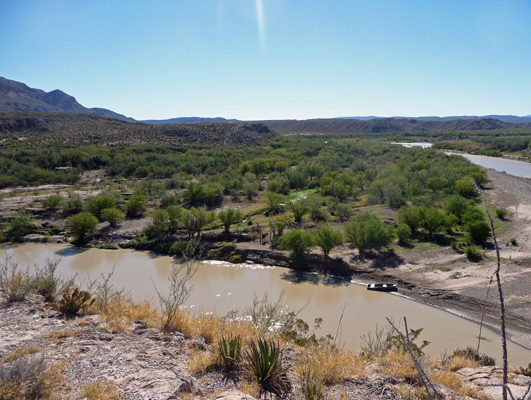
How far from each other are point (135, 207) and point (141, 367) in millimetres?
24144

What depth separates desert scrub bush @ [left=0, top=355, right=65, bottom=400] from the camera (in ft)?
12.7

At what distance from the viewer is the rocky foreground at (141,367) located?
443cm

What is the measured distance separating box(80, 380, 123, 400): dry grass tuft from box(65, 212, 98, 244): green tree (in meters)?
20.7

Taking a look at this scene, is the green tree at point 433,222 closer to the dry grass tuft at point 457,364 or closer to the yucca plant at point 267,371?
the dry grass tuft at point 457,364

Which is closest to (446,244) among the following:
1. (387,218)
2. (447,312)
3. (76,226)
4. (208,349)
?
(387,218)

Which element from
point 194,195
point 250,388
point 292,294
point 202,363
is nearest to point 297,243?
point 292,294

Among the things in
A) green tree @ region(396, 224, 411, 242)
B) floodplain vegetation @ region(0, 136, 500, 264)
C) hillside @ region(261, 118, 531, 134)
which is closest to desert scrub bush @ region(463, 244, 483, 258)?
floodplain vegetation @ region(0, 136, 500, 264)

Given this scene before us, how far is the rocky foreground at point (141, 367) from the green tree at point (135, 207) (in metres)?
21.0

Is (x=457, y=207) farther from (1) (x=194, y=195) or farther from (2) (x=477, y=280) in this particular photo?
(1) (x=194, y=195)

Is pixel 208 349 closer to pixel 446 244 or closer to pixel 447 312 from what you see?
pixel 447 312

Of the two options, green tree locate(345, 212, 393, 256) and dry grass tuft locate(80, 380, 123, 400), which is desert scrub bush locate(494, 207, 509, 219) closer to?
green tree locate(345, 212, 393, 256)

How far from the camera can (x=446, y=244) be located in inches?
781

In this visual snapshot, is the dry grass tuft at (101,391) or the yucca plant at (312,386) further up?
the dry grass tuft at (101,391)

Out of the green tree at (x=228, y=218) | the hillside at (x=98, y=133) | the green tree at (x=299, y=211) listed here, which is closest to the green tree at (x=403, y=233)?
the green tree at (x=299, y=211)
